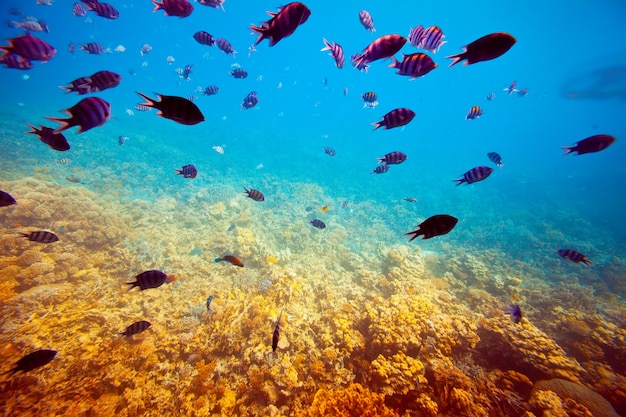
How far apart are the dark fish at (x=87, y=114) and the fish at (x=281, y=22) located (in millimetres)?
1738

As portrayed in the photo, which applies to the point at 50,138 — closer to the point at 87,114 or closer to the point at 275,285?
the point at 87,114

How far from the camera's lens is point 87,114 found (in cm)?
234

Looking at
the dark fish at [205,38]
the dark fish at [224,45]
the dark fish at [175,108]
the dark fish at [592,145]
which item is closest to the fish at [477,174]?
the dark fish at [592,145]

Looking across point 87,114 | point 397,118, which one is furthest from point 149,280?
point 397,118

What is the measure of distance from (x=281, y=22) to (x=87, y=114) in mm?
2138

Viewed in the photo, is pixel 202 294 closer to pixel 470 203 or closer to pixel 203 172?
pixel 203 172

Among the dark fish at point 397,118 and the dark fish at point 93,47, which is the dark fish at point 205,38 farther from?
the dark fish at point 397,118

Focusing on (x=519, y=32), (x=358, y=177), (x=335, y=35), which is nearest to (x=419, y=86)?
(x=335, y=35)

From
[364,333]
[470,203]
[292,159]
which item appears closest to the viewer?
[364,333]

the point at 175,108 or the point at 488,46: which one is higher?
the point at 488,46

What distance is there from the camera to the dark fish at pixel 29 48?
132 inches

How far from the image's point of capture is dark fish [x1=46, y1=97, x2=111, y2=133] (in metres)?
2.26

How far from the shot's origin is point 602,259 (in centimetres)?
1367

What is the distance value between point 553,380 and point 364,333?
3.06 m
